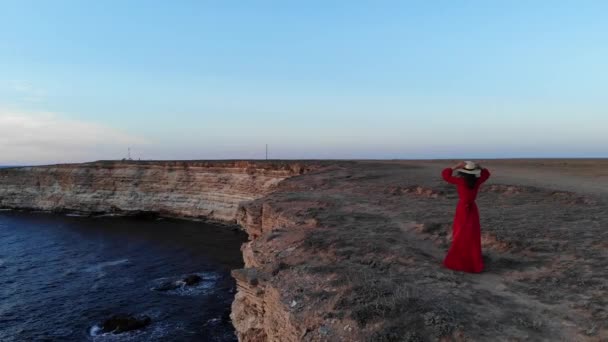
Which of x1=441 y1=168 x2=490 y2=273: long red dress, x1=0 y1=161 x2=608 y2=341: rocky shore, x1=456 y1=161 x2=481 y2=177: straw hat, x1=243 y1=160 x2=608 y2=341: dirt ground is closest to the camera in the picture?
x1=243 y1=160 x2=608 y2=341: dirt ground

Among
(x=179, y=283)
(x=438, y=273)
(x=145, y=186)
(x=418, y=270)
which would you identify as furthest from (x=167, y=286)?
(x=145, y=186)

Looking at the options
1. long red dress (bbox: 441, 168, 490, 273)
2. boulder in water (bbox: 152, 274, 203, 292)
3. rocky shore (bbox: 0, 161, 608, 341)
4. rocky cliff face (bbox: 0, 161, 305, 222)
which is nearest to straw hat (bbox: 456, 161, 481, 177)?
long red dress (bbox: 441, 168, 490, 273)

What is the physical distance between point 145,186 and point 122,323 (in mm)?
37300

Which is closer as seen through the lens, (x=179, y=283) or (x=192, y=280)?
(x=179, y=283)

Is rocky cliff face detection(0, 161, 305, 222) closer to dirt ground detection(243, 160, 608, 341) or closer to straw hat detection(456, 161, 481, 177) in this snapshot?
dirt ground detection(243, 160, 608, 341)

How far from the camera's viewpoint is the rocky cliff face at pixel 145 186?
43219 millimetres

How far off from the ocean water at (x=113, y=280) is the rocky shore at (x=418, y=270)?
568 cm

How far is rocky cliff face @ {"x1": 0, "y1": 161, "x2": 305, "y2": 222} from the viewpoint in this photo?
4322cm

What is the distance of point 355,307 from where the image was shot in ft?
20.9

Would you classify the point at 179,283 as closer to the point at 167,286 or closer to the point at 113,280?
the point at 167,286

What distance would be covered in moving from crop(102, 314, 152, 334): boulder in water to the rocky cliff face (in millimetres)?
22352

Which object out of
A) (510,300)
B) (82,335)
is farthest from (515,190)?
(82,335)

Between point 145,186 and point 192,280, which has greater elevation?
point 145,186

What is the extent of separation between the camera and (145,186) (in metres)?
51.8
